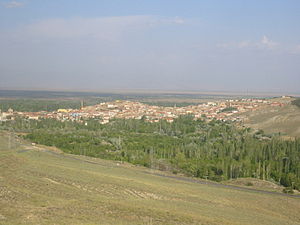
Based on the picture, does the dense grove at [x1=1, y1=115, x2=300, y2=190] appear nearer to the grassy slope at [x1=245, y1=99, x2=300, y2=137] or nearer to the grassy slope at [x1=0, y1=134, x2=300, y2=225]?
the grassy slope at [x1=245, y1=99, x2=300, y2=137]

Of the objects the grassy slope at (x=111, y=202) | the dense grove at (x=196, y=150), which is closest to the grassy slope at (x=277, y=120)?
the dense grove at (x=196, y=150)

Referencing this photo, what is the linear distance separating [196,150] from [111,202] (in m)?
44.4

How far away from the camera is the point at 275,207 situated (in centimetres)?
3012

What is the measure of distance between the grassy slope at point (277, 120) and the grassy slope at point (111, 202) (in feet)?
192

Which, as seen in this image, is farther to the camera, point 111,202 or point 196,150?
point 196,150

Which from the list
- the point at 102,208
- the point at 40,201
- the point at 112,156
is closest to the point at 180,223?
the point at 102,208

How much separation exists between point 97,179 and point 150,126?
69.2 meters

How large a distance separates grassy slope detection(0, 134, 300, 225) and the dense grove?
1717 centimetres

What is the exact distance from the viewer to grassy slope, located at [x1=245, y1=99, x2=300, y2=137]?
8981 centimetres

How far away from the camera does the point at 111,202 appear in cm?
2245

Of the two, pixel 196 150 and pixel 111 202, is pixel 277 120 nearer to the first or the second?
pixel 196 150

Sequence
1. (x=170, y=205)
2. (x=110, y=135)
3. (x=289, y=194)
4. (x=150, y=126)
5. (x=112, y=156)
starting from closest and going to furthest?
(x=170, y=205) → (x=289, y=194) → (x=112, y=156) → (x=110, y=135) → (x=150, y=126)

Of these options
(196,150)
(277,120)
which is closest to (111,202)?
(196,150)

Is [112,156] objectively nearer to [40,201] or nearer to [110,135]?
[110,135]
